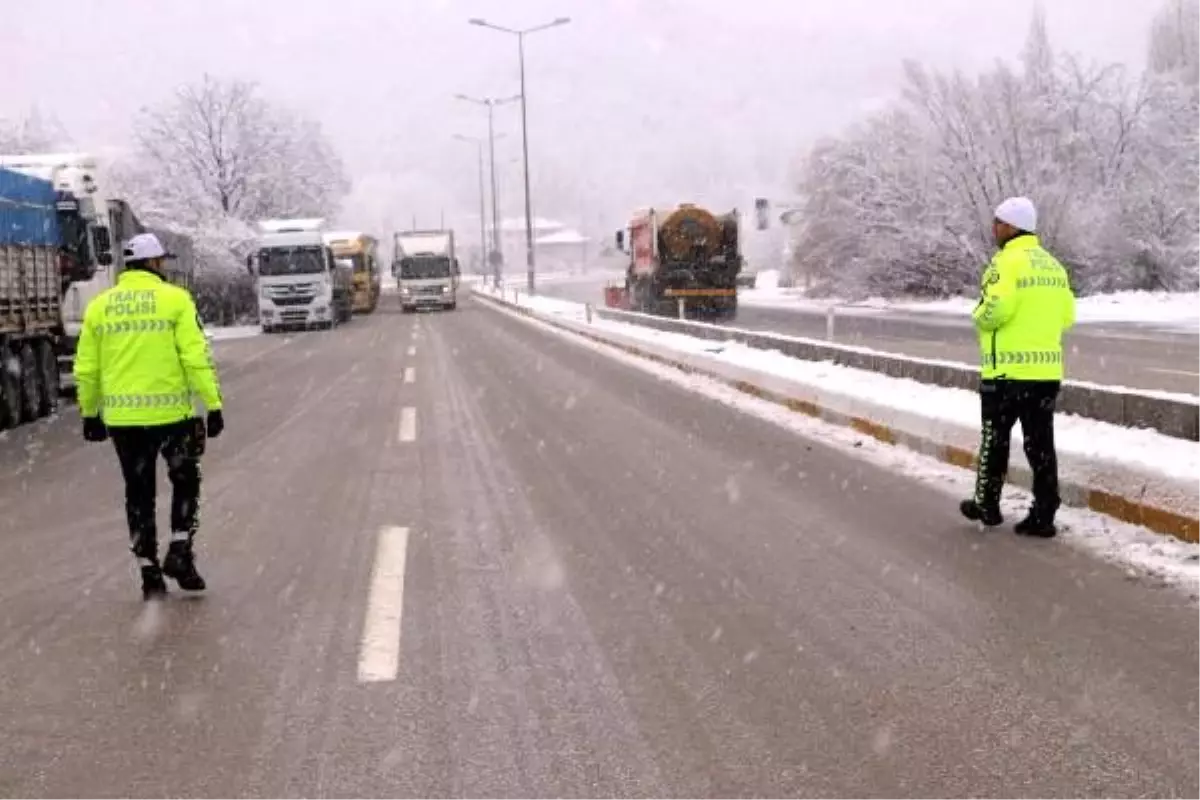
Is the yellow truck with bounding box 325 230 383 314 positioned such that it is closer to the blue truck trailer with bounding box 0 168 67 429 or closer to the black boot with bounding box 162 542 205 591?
the blue truck trailer with bounding box 0 168 67 429

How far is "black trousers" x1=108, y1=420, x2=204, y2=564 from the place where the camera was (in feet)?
19.5

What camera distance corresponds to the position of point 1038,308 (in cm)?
682

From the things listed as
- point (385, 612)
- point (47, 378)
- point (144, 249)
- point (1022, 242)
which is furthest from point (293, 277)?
point (385, 612)

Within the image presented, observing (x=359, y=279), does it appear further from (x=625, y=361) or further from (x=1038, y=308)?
(x=1038, y=308)

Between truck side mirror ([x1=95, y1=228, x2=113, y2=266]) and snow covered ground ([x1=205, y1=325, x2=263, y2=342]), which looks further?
snow covered ground ([x1=205, y1=325, x2=263, y2=342])

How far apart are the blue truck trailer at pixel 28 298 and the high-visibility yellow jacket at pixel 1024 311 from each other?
11796 mm

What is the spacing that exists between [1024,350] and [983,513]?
1.02 m

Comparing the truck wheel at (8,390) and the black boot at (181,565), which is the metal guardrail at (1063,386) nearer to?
the black boot at (181,565)

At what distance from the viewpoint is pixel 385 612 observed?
220 inches

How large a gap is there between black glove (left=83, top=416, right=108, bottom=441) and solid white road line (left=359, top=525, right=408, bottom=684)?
4.96 ft

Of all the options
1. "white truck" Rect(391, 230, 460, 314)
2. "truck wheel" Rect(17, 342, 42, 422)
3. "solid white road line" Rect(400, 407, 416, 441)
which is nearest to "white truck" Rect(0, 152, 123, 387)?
"truck wheel" Rect(17, 342, 42, 422)

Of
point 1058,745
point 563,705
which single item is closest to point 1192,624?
point 1058,745

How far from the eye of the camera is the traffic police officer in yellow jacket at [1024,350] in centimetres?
680

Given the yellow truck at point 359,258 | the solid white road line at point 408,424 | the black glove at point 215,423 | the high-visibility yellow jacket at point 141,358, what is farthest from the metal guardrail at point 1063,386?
the yellow truck at point 359,258
